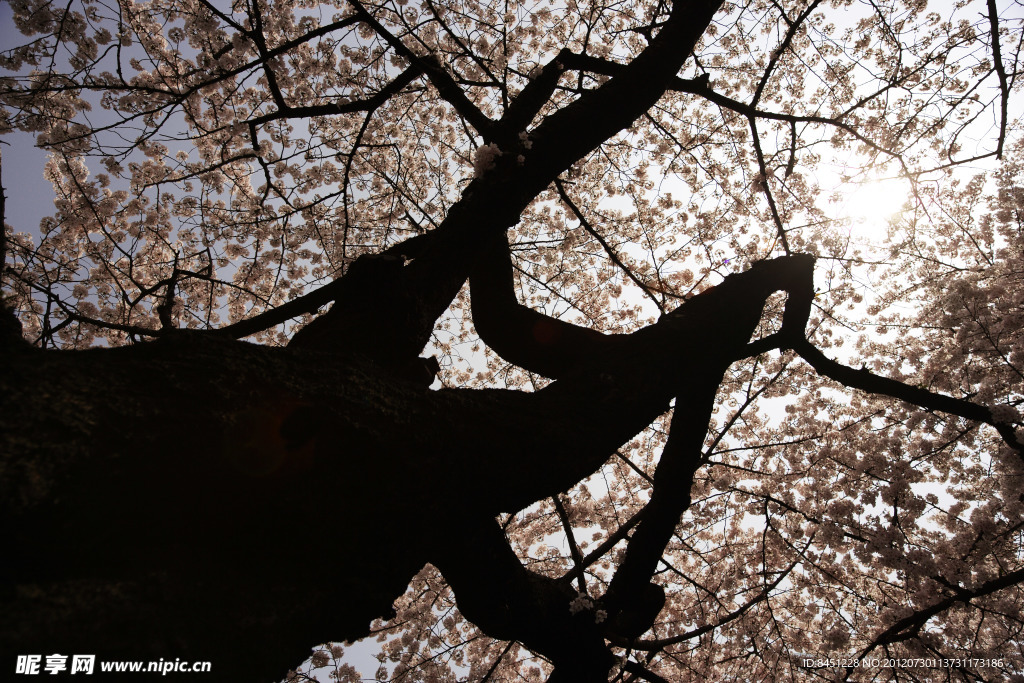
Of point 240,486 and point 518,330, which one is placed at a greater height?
point 518,330

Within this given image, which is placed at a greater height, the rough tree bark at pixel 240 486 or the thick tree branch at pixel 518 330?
the thick tree branch at pixel 518 330

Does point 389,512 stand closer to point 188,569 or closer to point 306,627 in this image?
point 306,627

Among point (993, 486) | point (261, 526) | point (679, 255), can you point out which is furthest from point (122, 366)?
point (993, 486)

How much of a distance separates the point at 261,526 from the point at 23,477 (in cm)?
47

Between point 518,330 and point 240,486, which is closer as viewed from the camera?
point 240,486

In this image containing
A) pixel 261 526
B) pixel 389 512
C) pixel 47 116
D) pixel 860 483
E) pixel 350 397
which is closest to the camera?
pixel 261 526

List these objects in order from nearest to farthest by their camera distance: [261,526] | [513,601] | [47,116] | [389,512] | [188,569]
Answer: [188,569], [261,526], [389,512], [513,601], [47,116]

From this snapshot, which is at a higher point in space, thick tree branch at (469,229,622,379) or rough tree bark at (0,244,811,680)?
thick tree branch at (469,229,622,379)

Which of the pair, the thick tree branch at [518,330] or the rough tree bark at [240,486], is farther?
the thick tree branch at [518,330]

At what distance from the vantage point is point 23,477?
0.90 meters

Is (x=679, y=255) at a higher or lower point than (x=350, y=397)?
higher

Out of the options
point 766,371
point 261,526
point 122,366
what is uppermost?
point 766,371

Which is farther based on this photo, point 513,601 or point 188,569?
point 513,601

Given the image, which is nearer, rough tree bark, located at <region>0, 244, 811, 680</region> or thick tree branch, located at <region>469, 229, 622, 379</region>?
rough tree bark, located at <region>0, 244, 811, 680</region>
